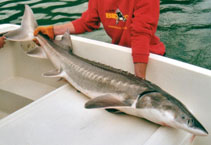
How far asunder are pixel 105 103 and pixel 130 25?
0.86m

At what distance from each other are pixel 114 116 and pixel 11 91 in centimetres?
147

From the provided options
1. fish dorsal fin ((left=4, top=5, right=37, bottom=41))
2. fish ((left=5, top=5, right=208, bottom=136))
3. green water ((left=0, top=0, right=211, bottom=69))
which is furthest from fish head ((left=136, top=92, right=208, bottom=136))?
green water ((left=0, top=0, right=211, bottom=69))

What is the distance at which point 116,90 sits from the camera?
1.71 metres

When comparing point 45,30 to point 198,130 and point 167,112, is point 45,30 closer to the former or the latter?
point 167,112

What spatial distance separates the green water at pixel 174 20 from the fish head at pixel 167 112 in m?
Answer: 2.72

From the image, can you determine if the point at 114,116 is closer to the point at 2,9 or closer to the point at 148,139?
the point at 148,139

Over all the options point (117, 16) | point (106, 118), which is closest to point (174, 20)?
point (117, 16)

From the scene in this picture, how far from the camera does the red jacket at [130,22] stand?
2.03 meters

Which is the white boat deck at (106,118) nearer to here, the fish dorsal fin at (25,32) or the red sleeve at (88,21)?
the red sleeve at (88,21)

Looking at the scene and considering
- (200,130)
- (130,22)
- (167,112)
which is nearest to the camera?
(200,130)

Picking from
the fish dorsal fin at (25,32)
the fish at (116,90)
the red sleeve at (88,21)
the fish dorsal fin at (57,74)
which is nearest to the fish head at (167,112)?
the fish at (116,90)

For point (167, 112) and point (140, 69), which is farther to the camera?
point (140, 69)

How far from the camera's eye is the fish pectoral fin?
1.55m

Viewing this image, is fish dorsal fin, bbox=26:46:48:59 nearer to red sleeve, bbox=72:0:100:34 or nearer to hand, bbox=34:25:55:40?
hand, bbox=34:25:55:40
